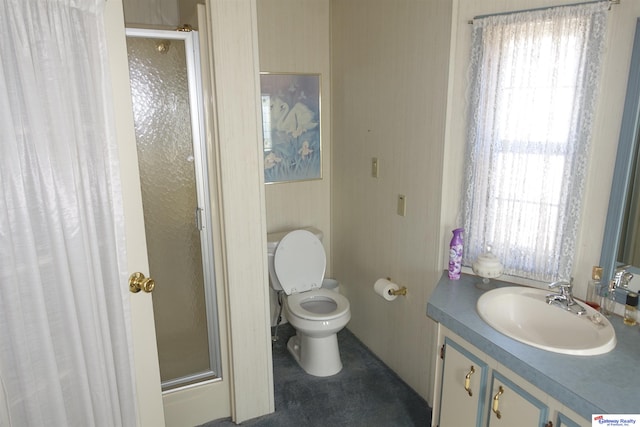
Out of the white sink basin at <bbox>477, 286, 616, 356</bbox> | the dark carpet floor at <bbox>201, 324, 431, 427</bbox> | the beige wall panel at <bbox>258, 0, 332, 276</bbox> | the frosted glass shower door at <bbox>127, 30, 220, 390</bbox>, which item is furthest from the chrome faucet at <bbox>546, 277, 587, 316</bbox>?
the beige wall panel at <bbox>258, 0, 332, 276</bbox>

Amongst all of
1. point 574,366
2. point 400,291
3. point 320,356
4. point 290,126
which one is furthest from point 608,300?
point 290,126

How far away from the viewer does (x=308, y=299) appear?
2.95 metres

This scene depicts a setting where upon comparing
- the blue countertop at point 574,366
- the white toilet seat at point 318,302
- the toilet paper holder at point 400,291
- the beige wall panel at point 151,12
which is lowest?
the white toilet seat at point 318,302

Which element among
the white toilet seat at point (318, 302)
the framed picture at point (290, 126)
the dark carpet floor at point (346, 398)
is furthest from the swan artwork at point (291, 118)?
the dark carpet floor at point (346, 398)

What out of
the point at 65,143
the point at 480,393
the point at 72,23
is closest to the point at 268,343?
the point at 480,393

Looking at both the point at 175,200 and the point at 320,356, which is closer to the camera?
the point at 175,200

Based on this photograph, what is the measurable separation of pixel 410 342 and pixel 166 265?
1.48 meters

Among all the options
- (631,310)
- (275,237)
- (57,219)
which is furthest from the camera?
(275,237)

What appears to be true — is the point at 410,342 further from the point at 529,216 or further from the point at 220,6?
the point at 220,6

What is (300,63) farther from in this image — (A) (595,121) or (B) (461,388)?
(B) (461,388)

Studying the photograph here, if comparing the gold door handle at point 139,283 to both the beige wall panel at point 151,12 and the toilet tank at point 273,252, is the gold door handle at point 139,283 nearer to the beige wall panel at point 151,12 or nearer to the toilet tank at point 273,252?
the toilet tank at point 273,252

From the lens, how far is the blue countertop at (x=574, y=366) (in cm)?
133

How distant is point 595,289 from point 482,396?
0.65 meters

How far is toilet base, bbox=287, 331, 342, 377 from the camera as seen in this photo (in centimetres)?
282
